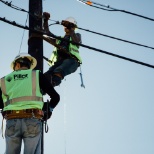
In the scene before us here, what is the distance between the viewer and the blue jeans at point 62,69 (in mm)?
6367

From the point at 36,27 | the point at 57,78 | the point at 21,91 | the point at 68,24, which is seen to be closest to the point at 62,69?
the point at 57,78

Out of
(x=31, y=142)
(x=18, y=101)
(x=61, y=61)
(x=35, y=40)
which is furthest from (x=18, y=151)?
(x=61, y=61)

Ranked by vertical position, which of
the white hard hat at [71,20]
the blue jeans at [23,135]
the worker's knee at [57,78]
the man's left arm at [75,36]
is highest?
the white hard hat at [71,20]

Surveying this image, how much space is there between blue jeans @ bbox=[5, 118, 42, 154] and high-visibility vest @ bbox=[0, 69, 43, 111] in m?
0.18

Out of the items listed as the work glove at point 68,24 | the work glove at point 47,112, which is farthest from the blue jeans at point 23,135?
the work glove at point 68,24

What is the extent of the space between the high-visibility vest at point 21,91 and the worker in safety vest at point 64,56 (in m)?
1.85

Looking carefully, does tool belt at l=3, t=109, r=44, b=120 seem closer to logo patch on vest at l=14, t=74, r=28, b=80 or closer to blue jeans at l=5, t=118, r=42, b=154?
blue jeans at l=5, t=118, r=42, b=154

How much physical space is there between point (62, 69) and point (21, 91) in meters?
2.26

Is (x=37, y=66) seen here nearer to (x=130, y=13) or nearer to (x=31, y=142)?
(x=31, y=142)

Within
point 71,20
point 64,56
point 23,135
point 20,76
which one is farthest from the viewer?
point 71,20

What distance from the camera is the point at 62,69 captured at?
6.51m

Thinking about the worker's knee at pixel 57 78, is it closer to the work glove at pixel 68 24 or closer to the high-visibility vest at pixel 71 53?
the high-visibility vest at pixel 71 53

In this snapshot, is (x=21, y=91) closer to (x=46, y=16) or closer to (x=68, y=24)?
(x=46, y=16)

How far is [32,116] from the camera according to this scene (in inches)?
164
